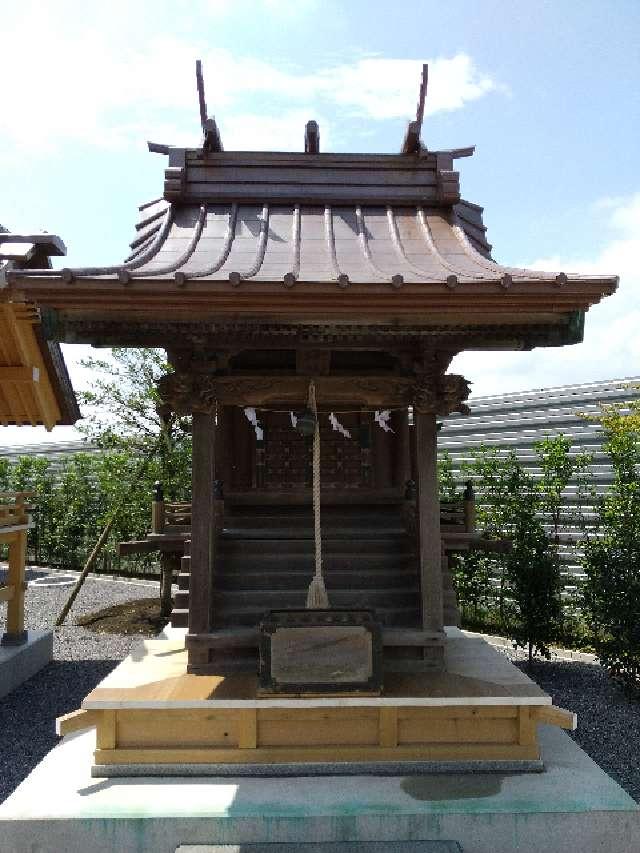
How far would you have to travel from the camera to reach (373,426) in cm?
751

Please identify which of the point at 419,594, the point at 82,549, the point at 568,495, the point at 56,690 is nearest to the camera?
the point at 419,594

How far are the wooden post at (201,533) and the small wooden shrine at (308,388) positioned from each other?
0.06ft

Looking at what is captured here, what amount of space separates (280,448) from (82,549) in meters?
15.8

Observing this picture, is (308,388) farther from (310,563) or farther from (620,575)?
(620,575)

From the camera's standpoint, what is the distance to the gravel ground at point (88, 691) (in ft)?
20.6

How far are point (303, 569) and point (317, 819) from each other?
8.14 feet

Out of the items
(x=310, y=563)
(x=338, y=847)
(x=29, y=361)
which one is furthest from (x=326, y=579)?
(x=29, y=361)

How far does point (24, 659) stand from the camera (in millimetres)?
9344

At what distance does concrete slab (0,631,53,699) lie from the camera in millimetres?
8828

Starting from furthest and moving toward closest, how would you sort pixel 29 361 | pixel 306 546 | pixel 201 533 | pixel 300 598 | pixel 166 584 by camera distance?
pixel 166 584 → pixel 29 361 → pixel 306 546 → pixel 300 598 → pixel 201 533

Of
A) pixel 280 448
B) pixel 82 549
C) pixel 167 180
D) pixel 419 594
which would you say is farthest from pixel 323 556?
pixel 82 549

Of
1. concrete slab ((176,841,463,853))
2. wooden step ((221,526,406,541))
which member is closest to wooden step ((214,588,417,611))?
wooden step ((221,526,406,541))

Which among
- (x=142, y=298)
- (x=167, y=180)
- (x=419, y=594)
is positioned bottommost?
(x=419, y=594)

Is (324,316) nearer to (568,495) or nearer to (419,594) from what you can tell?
(419,594)
